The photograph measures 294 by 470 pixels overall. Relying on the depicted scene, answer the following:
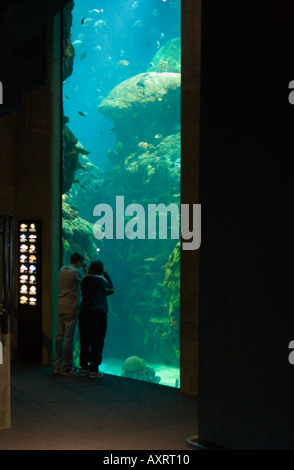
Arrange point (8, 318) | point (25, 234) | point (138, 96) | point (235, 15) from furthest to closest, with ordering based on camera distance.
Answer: point (138, 96) < point (25, 234) < point (8, 318) < point (235, 15)

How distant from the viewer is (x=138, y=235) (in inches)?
1624

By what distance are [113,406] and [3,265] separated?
2.17 metres

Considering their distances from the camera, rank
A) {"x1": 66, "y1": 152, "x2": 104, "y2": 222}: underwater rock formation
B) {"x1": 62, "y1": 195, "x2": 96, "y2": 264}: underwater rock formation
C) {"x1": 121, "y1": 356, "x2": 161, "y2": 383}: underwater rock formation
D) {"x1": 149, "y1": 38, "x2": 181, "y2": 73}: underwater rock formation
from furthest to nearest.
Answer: {"x1": 66, "y1": 152, "x2": 104, "y2": 222}: underwater rock formation
{"x1": 149, "y1": 38, "x2": 181, "y2": 73}: underwater rock formation
{"x1": 121, "y1": 356, "x2": 161, "y2": 383}: underwater rock formation
{"x1": 62, "y1": 195, "x2": 96, "y2": 264}: underwater rock formation

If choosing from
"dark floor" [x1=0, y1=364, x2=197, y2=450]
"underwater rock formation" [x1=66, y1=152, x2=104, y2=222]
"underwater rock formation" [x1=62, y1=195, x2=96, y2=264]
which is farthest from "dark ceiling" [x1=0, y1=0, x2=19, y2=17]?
"underwater rock formation" [x1=66, y1=152, x2=104, y2=222]

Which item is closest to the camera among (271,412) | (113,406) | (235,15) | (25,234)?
(271,412)

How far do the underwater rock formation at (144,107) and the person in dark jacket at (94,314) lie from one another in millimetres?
31844

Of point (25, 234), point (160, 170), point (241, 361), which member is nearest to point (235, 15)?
point (241, 361)

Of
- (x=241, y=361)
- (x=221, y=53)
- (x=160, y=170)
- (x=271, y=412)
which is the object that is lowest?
(x=271, y=412)

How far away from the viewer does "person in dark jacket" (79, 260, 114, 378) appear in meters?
7.34

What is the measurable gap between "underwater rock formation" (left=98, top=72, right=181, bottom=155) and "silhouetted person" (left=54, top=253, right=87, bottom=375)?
104 ft

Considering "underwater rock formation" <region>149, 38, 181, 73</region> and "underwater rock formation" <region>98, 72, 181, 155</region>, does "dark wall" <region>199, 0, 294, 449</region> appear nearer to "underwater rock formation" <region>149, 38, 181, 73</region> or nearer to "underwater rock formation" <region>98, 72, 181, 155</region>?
"underwater rock formation" <region>98, 72, 181, 155</region>

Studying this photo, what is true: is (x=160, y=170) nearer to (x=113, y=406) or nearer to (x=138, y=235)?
(x=138, y=235)

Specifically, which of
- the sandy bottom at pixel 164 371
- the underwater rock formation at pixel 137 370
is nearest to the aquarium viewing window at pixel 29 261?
the underwater rock formation at pixel 137 370

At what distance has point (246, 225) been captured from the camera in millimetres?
4086
